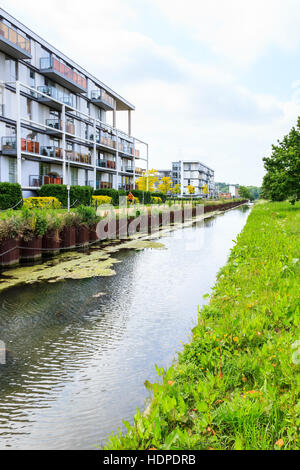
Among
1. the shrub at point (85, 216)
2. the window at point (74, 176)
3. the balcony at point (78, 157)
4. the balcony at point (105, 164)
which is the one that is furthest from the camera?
the balcony at point (105, 164)

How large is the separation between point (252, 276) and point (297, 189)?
69.8 ft

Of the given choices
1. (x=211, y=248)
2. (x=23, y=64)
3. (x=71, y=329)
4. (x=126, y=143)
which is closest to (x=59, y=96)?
(x=23, y=64)

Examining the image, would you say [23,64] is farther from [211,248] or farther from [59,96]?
[211,248]

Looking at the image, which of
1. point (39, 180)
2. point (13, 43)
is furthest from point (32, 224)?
point (13, 43)

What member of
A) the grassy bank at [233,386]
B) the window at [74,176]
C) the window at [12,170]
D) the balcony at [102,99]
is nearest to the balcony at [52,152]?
the window at [12,170]

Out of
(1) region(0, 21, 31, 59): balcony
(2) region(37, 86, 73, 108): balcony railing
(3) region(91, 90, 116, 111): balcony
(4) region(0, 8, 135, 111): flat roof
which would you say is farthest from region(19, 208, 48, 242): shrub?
(3) region(91, 90, 116, 111): balcony

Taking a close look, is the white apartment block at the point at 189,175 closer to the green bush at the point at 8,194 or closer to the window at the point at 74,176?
the window at the point at 74,176

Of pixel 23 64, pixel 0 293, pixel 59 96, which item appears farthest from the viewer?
pixel 59 96

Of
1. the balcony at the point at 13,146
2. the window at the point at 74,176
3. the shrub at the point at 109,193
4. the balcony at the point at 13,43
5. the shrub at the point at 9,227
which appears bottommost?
the shrub at the point at 9,227

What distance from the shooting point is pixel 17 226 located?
10641 mm

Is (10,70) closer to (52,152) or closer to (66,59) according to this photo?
(52,152)

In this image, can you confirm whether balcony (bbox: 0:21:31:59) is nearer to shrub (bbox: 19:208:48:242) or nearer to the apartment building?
the apartment building

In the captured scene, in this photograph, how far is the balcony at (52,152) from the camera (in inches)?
1272

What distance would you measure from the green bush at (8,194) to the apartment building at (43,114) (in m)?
2.15
